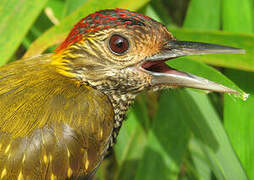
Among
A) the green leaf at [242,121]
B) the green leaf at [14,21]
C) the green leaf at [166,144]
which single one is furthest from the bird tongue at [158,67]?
the green leaf at [14,21]

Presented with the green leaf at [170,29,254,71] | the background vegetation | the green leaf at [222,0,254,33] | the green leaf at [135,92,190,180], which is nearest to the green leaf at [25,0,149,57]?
the background vegetation

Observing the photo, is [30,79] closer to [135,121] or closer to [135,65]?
[135,65]

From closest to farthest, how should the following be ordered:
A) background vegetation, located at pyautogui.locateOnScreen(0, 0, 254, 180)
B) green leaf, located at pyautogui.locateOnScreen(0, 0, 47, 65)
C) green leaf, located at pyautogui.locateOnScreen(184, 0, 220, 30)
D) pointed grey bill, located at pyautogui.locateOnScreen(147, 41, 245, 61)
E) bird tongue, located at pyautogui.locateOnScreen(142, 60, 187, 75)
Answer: pointed grey bill, located at pyautogui.locateOnScreen(147, 41, 245, 61) → bird tongue, located at pyautogui.locateOnScreen(142, 60, 187, 75) → background vegetation, located at pyautogui.locateOnScreen(0, 0, 254, 180) → green leaf, located at pyautogui.locateOnScreen(0, 0, 47, 65) → green leaf, located at pyautogui.locateOnScreen(184, 0, 220, 30)

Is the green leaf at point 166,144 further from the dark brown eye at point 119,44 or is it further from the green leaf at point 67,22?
the dark brown eye at point 119,44

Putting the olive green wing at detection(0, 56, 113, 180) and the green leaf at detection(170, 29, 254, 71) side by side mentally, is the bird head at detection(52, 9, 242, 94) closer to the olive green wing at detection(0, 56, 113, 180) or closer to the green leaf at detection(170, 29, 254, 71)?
the olive green wing at detection(0, 56, 113, 180)

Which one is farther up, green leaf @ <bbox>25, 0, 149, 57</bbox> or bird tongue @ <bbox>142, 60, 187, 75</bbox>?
green leaf @ <bbox>25, 0, 149, 57</bbox>

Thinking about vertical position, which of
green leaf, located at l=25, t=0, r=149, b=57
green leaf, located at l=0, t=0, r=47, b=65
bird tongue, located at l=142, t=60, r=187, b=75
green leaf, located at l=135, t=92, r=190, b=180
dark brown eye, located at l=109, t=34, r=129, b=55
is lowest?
green leaf, located at l=135, t=92, r=190, b=180

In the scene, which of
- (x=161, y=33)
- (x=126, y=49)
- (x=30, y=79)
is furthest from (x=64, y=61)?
(x=161, y=33)
